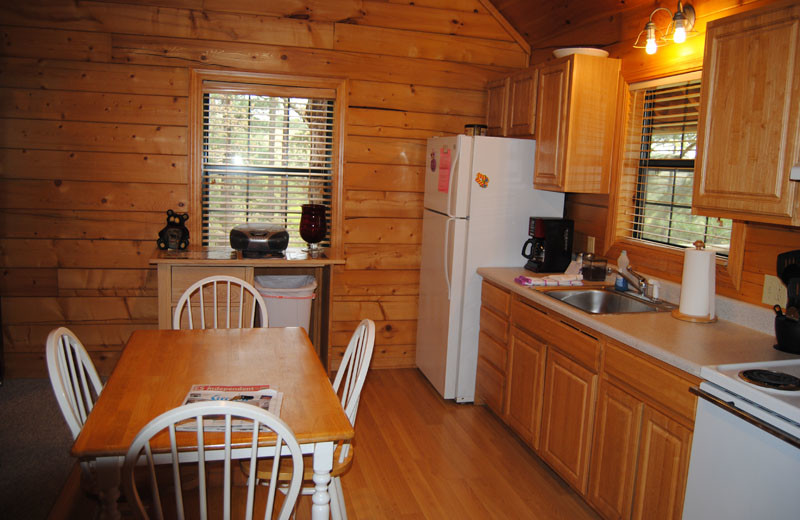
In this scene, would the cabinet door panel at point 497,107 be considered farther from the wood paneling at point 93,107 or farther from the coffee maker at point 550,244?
the wood paneling at point 93,107

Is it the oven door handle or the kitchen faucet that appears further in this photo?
the kitchen faucet

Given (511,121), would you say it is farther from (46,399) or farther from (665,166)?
(46,399)

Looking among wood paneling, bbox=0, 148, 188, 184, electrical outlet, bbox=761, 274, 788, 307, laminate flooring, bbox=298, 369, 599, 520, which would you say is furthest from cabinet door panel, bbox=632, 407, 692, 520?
wood paneling, bbox=0, 148, 188, 184

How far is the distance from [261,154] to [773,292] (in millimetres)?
2998

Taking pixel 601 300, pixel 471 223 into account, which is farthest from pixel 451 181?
pixel 601 300

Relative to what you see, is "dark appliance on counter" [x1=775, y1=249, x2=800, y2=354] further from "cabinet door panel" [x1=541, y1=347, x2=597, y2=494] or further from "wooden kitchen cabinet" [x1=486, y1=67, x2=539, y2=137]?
→ "wooden kitchen cabinet" [x1=486, y1=67, x2=539, y2=137]

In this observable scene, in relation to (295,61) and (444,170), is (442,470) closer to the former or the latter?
(444,170)

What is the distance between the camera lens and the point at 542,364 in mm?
3061

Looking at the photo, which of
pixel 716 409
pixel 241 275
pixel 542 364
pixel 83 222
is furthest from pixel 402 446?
pixel 83 222

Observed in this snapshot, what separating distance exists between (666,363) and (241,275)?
95.8 inches

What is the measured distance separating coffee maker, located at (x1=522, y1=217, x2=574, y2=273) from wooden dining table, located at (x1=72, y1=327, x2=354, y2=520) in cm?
157

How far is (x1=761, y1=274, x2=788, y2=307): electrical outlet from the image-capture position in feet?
8.03

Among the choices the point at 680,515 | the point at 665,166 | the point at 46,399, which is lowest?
the point at 46,399

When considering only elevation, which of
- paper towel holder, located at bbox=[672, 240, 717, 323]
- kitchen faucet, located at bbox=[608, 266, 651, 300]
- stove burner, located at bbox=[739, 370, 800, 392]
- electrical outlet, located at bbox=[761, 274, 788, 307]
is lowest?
stove burner, located at bbox=[739, 370, 800, 392]
